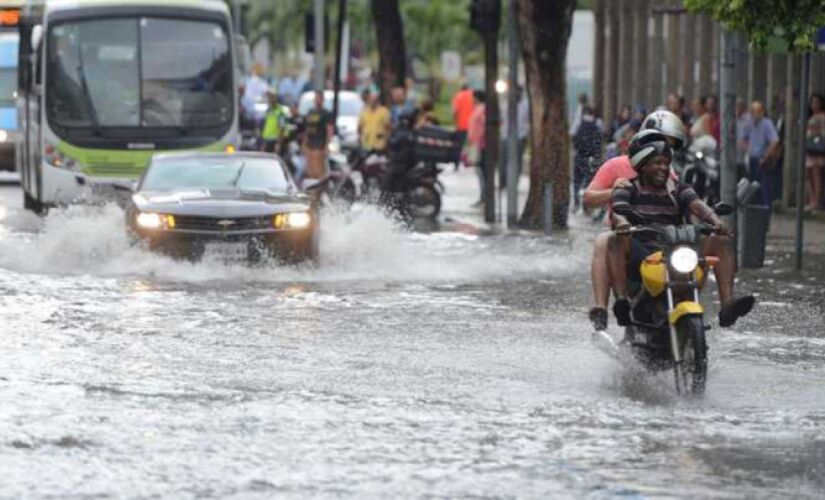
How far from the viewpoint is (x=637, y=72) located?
4916cm

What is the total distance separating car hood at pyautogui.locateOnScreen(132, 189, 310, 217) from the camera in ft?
71.3

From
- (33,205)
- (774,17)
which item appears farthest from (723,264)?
(33,205)

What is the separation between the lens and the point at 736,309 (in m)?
13.4

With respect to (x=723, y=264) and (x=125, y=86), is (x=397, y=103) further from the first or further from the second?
(x=723, y=264)

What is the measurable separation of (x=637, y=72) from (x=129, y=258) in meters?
28.2

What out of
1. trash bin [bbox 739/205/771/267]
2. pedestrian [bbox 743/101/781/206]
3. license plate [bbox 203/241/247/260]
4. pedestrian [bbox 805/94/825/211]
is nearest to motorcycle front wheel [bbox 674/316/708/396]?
license plate [bbox 203/241/247/260]

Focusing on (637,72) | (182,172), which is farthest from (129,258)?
(637,72)

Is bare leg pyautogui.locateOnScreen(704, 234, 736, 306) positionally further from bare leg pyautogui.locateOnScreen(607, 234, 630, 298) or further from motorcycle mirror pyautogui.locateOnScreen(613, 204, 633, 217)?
motorcycle mirror pyautogui.locateOnScreen(613, 204, 633, 217)

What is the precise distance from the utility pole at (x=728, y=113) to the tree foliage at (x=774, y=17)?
302cm

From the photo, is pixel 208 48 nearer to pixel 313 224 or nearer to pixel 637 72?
pixel 313 224

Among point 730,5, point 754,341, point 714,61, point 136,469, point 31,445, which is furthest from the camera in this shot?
point 714,61

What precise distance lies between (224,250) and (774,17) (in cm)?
529

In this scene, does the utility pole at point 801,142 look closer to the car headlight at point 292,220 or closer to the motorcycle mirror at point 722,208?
the car headlight at point 292,220

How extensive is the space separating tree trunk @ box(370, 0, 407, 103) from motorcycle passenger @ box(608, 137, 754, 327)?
105 feet
